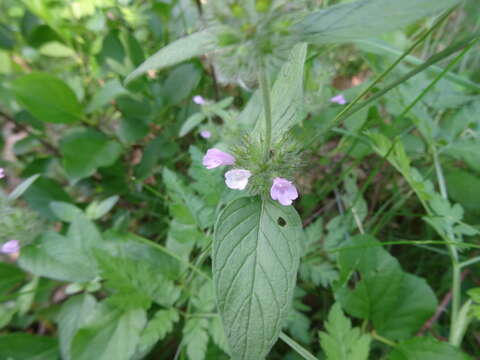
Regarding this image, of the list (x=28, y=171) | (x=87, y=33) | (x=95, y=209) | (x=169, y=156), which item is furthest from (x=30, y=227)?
(x=87, y=33)

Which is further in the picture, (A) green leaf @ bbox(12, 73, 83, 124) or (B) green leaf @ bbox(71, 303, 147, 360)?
(A) green leaf @ bbox(12, 73, 83, 124)

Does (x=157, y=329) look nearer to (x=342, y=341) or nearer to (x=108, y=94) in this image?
(x=342, y=341)

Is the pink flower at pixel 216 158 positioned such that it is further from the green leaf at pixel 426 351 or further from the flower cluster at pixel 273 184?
the green leaf at pixel 426 351

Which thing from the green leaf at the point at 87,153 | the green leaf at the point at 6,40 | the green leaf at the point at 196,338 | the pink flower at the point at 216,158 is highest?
the green leaf at the point at 6,40

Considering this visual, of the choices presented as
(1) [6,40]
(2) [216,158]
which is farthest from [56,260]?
(1) [6,40]

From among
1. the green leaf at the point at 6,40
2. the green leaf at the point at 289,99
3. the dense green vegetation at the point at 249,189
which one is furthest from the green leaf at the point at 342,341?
the green leaf at the point at 6,40

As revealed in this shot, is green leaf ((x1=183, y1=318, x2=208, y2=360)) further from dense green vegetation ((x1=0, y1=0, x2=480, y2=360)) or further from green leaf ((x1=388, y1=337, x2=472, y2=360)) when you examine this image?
green leaf ((x1=388, y1=337, x2=472, y2=360))

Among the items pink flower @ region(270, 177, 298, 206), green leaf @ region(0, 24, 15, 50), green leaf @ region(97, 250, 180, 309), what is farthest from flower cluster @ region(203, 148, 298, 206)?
green leaf @ region(0, 24, 15, 50)
